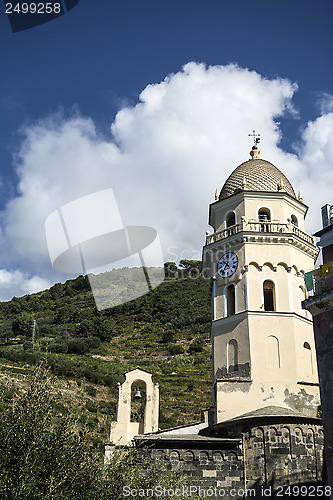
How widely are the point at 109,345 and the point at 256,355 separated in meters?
61.9

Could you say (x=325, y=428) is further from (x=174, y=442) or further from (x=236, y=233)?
(x=236, y=233)

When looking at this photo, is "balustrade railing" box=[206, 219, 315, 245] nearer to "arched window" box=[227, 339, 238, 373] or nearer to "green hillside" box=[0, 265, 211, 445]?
"arched window" box=[227, 339, 238, 373]

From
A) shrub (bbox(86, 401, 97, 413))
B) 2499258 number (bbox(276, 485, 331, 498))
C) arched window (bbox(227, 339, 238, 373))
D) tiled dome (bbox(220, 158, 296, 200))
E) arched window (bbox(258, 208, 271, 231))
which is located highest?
tiled dome (bbox(220, 158, 296, 200))

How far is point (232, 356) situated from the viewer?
2619cm

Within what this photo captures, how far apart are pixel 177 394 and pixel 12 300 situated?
66934 mm

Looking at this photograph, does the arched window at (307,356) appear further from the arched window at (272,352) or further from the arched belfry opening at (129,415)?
the arched belfry opening at (129,415)

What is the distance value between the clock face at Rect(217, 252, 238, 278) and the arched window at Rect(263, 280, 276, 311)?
73.0 inches

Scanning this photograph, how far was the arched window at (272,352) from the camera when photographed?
25.4 meters

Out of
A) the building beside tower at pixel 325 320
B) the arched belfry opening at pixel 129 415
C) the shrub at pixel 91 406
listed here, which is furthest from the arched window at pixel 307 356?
the shrub at pixel 91 406

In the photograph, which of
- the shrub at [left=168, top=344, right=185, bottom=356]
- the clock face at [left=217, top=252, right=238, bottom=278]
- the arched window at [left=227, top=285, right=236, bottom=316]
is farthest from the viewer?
the shrub at [left=168, top=344, right=185, bottom=356]

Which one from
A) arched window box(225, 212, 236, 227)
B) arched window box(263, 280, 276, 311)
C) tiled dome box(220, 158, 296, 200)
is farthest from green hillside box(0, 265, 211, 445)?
tiled dome box(220, 158, 296, 200)

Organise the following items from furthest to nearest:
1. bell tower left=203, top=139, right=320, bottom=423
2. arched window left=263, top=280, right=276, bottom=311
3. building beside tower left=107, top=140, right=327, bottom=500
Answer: arched window left=263, top=280, right=276, bottom=311
bell tower left=203, top=139, right=320, bottom=423
building beside tower left=107, top=140, right=327, bottom=500

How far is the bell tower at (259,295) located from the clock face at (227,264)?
5 cm

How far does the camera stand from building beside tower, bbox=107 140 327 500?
71.1 feet
